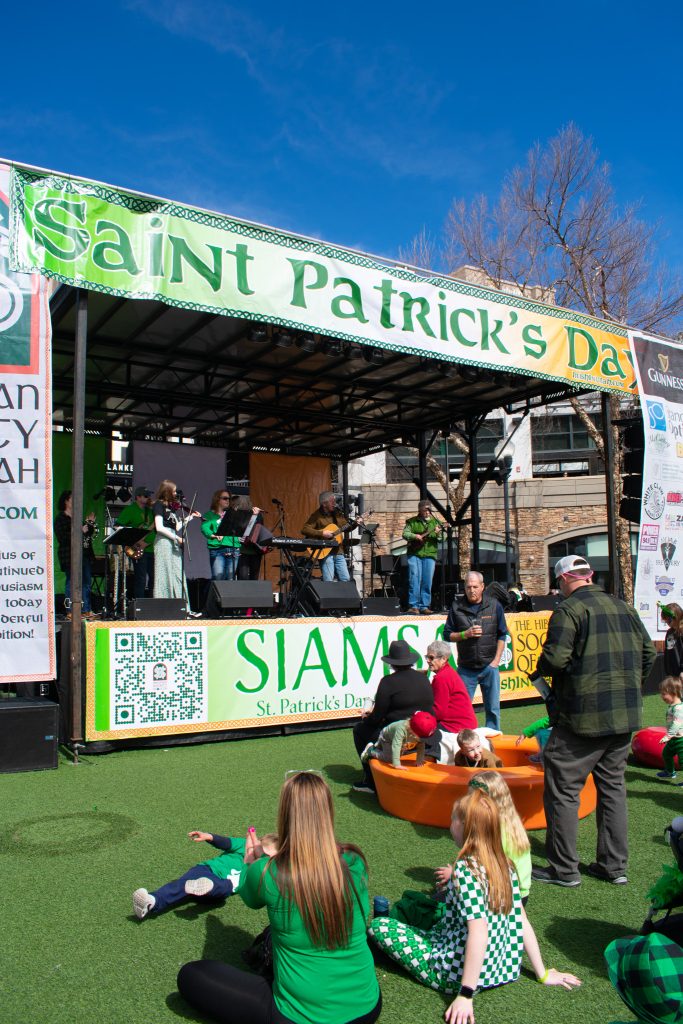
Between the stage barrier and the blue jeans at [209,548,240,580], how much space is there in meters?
2.34

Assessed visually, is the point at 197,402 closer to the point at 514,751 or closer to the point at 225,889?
the point at 514,751

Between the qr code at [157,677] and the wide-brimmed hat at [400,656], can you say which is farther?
the qr code at [157,677]

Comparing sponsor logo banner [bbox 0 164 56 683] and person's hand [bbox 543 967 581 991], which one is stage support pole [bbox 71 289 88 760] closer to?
sponsor logo banner [bbox 0 164 56 683]

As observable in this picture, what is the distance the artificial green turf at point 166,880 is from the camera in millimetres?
2873

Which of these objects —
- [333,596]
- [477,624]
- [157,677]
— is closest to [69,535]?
[157,677]

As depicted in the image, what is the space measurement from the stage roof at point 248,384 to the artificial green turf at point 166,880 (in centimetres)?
533

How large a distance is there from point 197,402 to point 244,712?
22.8 feet

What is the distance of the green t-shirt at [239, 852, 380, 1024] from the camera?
92.4 inches

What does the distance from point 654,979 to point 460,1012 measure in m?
1.28

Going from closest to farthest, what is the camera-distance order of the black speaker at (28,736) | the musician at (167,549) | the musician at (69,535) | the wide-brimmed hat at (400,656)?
the wide-brimmed hat at (400,656), the black speaker at (28,736), the musician at (167,549), the musician at (69,535)

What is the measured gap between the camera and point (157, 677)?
7398mm

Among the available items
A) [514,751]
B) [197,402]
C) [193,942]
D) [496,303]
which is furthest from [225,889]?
[197,402]

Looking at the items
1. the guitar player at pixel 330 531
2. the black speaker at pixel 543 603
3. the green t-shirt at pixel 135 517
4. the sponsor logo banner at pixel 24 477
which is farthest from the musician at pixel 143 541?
the black speaker at pixel 543 603

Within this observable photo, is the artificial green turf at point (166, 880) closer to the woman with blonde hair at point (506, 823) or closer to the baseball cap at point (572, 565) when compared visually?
the woman with blonde hair at point (506, 823)
